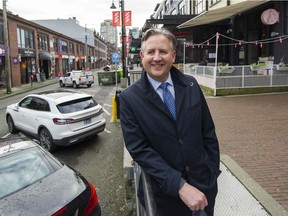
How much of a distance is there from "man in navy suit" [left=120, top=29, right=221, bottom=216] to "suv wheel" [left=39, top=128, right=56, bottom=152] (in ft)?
19.8

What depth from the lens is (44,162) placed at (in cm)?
413

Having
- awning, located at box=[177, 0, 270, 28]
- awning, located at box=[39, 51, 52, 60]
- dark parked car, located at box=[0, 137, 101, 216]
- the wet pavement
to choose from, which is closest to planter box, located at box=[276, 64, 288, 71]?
awning, located at box=[177, 0, 270, 28]

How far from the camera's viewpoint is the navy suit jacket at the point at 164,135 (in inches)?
81.2

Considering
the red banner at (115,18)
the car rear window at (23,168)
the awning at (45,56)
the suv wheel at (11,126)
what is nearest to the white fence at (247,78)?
the red banner at (115,18)

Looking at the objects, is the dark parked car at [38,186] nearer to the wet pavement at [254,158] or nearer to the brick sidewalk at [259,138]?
the wet pavement at [254,158]

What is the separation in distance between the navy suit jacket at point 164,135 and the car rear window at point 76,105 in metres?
6.04

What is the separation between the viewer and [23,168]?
12.8ft

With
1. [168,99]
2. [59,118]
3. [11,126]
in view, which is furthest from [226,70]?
[168,99]

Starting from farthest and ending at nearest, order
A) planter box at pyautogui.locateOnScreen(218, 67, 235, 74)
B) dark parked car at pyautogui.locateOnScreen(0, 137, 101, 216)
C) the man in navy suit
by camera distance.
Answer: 1. planter box at pyautogui.locateOnScreen(218, 67, 235, 74)
2. dark parked car at pyautogui.locateOnScreen(0, 137, 101, 216)
3. the man in navy suit

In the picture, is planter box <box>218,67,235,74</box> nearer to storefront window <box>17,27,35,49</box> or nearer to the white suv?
the white suv

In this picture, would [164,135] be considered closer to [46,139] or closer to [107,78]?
[46,139]

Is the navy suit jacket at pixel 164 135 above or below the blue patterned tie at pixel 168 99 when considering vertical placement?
below

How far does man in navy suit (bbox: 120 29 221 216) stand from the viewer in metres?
2.03

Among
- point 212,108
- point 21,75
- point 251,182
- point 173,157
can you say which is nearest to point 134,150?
point 173,157
